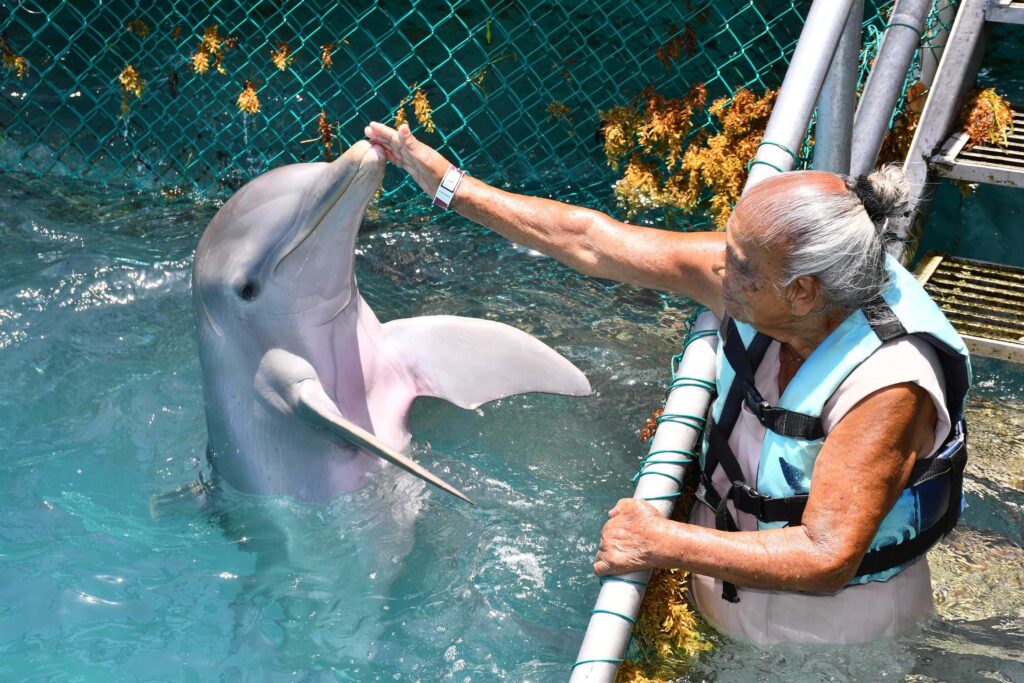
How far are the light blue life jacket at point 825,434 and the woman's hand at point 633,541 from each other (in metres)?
0.42

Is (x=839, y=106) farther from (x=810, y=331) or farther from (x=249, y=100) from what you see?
(x=249, y=100)

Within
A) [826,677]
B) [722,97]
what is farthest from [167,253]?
[826,677]

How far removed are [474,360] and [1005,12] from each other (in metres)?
2.87

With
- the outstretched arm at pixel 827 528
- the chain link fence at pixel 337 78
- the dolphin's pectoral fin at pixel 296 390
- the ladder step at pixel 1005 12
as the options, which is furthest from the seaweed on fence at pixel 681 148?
the outstretched arm at pixel 827 528

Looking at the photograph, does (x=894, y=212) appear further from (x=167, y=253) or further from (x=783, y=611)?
(x=167, y=253)

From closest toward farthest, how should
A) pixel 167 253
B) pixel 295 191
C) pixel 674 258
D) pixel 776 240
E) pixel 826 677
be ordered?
pixel 776 240
pixel 826 677
pixel 674 258
pixel 295 191
pixel 167 253

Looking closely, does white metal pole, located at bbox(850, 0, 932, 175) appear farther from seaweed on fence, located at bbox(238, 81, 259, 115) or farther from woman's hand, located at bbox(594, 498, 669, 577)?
seaweed on fence, located at bbox(238, 81, 259, 115)

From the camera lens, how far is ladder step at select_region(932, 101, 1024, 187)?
4762 millimetres

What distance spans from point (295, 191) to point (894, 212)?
2.21 meters

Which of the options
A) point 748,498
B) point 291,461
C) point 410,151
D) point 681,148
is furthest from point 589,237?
point 681,148

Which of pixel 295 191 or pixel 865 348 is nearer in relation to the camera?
pixel 865 348

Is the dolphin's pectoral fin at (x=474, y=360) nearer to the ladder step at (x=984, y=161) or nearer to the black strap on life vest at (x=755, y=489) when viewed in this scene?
the black strap on life vest at (x=755, y=489)

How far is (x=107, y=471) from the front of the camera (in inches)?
195

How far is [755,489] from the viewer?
3234mm
